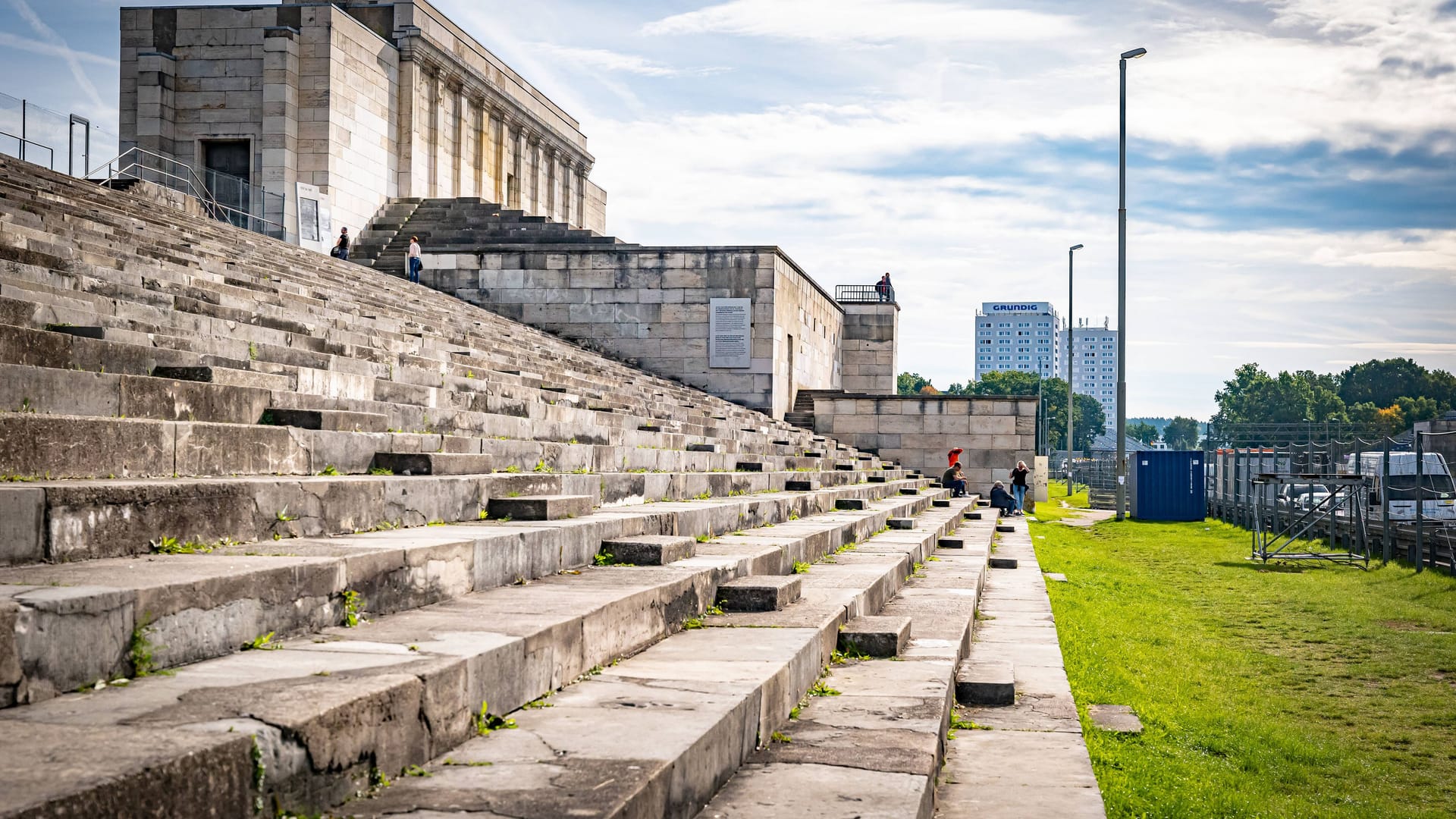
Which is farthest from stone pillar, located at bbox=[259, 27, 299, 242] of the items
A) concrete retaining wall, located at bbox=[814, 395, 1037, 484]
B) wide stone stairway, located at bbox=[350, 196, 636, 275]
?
concrete retaining wall, located at bbox=[814, 395, 1037, 484]

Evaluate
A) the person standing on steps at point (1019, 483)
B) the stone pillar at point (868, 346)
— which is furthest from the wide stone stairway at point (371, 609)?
the stone pillar at point (868, 346)

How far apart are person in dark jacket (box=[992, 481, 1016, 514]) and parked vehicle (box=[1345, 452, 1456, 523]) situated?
6.44 metres

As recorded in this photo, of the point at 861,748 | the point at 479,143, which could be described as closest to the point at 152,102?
the point at 479,143

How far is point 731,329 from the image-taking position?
2675cm

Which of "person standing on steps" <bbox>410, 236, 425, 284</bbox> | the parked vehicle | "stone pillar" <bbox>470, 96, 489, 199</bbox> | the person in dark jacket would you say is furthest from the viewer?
"stone pillar" <bbox>470, 96, 489, 199</bbox>

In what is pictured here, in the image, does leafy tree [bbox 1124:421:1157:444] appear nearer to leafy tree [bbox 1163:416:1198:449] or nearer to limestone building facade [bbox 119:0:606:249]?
leafy tree [bbox 1163:416:1198:449]

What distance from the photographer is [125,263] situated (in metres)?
9.20

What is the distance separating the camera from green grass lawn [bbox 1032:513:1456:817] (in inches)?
237

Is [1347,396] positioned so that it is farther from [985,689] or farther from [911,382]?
[985,689]

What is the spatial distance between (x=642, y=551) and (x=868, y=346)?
32.5 m

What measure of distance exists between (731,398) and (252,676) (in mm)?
23585

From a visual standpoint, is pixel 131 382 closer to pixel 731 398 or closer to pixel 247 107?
pixel 731 398

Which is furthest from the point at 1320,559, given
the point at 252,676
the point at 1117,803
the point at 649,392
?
the point at 252,676

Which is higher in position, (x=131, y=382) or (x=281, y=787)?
(x=131, y=382)
